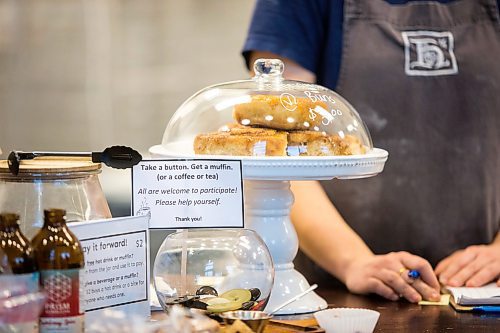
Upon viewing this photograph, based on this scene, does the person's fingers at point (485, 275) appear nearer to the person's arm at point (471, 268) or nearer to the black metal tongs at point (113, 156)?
the person's arm at point (471, 268)

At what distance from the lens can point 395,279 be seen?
6.22 feet

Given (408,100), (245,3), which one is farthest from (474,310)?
(245,3)

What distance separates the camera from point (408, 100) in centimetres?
239

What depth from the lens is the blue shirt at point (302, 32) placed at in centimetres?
230

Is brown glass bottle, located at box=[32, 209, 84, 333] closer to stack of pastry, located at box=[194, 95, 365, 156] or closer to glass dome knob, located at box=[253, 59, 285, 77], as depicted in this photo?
stack of pastry, located at box=[194, 95, 365, 156]

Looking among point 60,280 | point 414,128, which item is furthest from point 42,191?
point 414,128

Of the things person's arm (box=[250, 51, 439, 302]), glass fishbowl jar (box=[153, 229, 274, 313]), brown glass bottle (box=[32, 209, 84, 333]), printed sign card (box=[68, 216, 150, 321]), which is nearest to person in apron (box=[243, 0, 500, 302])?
person's arm (box=[250, 51, 439, 302])

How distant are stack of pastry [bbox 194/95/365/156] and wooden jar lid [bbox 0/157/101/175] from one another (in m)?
0.24

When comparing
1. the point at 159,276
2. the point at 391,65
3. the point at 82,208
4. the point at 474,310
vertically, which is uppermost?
the point at 391,65

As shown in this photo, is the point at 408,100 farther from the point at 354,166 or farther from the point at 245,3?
the point at 245,3

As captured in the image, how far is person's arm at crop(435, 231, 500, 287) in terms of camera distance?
79.4 inches

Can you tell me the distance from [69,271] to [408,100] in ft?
4.51

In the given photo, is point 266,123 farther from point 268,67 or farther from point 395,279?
point 395,279

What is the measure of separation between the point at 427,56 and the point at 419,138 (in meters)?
0.20
